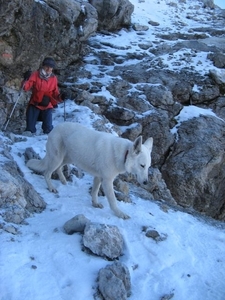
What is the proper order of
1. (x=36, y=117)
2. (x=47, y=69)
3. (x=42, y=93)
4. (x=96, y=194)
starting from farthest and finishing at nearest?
(x=36, y=117), (x=42, y=93), (x=47, y=69), (x=96, y=194)

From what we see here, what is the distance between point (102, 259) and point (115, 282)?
0.56 m

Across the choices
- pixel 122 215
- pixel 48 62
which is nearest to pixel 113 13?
pixel 48 62

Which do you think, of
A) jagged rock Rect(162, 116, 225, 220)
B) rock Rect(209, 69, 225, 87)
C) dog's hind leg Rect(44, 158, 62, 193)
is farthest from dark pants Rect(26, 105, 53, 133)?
rock Rect(209, 69, 225, 87)

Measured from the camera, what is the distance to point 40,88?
912cm

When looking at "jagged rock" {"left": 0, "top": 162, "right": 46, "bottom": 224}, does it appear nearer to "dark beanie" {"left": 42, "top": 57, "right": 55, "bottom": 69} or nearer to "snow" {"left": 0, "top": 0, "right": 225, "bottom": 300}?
"snow" {"left": 0, "top": 0, "right": 225, "bottom": 300}

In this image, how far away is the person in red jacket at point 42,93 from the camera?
8.81 meters

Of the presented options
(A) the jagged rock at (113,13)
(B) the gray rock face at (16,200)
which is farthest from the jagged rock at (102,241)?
(A) the jagged rock at (113,13)

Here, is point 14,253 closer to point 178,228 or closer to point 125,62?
point 178,228

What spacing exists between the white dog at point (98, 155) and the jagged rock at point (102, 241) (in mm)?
1229

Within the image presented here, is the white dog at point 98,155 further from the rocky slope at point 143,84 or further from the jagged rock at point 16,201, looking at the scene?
the rocky slope at point 143,84

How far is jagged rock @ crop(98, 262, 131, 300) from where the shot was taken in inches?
141

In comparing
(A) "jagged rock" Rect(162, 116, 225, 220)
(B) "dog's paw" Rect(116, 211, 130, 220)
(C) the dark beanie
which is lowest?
(A) "jagged rock" Rect(162, 116, 225, 220)

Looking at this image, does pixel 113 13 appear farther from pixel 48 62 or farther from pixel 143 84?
pixel 48 62

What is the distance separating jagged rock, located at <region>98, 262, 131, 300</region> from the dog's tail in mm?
3187
